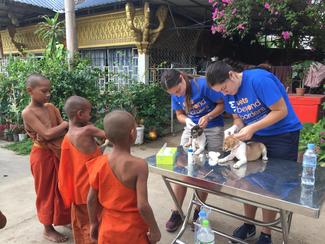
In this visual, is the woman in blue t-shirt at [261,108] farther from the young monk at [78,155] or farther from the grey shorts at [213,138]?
the young monk at [78,155]

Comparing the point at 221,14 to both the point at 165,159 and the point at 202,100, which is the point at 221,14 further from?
the point at 165,159

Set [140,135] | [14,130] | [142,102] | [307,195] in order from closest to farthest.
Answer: [307,195], [140,135], [142,102], [14,130]

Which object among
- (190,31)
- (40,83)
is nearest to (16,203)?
(40,83)

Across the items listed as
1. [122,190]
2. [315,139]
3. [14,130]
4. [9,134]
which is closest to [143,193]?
[122,190]

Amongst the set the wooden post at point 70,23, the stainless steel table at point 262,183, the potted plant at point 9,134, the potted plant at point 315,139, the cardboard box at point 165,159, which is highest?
the wooden post at point 70,23

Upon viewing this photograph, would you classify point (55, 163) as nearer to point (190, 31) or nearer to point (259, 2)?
point (259, 2)

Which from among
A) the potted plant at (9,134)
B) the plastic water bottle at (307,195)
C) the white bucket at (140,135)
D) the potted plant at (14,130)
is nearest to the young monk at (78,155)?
the plastic water bottle at (307,195)

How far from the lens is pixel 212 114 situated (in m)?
2.71

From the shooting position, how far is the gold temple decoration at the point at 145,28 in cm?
662

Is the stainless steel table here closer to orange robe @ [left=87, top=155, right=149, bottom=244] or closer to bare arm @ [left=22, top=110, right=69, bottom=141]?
orange robe @ [left=87, top=155, right=149, bottom=244]

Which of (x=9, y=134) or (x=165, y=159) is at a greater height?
(x=165, y=159)

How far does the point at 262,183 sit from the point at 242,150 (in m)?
0.35

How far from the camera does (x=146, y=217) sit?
1.68 meters

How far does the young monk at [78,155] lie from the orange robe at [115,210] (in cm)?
48
